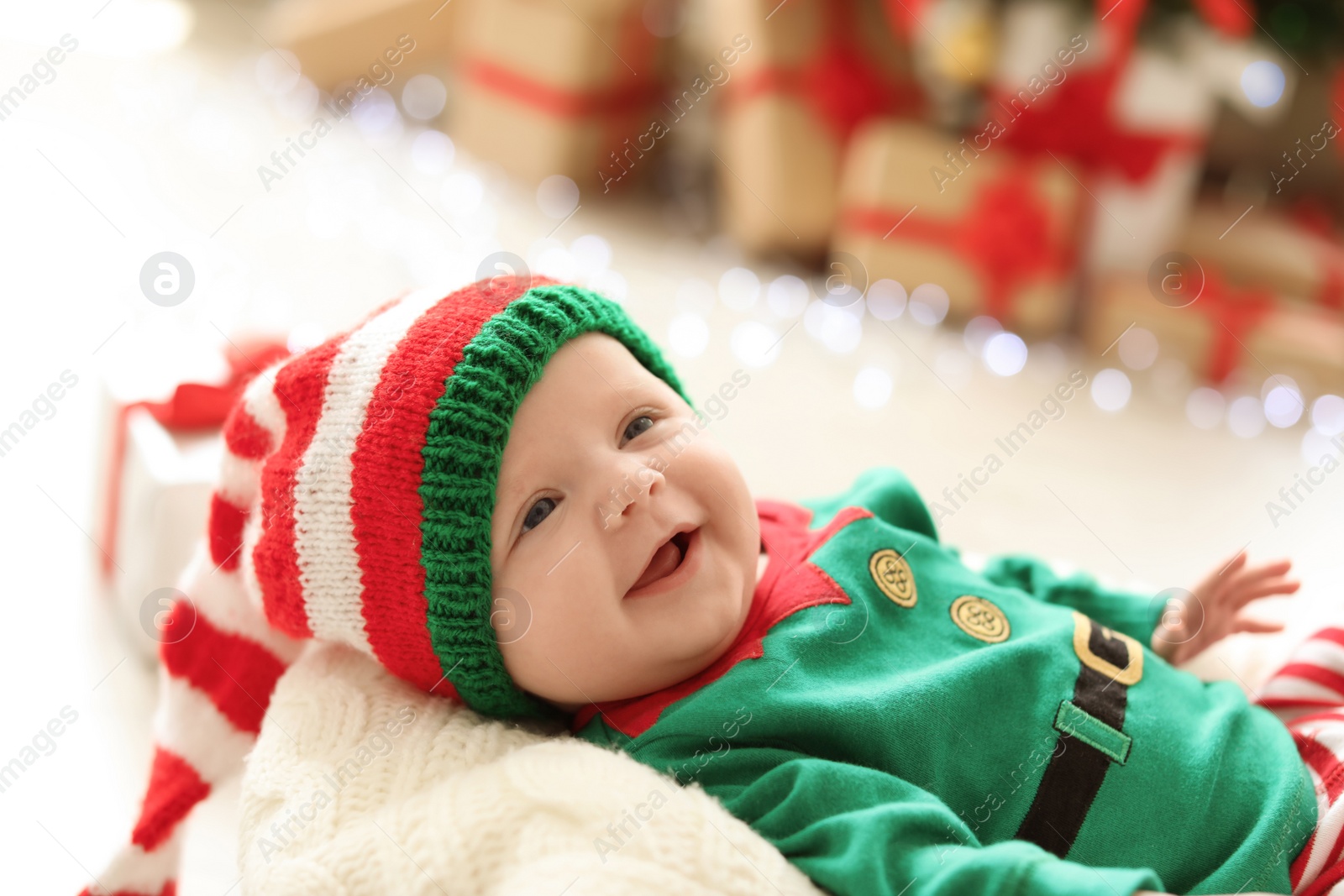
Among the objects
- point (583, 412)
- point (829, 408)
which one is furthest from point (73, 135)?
point (583, 412)

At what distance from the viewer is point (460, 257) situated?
2.04 m

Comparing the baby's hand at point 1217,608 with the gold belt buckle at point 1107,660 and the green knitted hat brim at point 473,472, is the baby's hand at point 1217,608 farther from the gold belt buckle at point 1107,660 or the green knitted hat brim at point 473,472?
the green knitted hat brim at point 473,472

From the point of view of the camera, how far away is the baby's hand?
1022mm

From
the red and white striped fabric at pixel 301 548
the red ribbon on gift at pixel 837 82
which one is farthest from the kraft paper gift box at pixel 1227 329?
the red and white striped fabric at pixel 301 548

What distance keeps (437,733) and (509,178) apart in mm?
1720

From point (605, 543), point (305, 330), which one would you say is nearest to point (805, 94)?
point (305, 330)

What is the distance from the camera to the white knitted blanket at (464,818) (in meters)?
0.74

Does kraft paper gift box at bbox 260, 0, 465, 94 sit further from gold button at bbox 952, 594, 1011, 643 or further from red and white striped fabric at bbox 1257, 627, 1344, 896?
red and white striped fabric at bbox 1257, 627, 1344, 896

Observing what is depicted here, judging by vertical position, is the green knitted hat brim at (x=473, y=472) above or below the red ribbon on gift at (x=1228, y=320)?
below

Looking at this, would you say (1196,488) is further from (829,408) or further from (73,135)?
(73,135)

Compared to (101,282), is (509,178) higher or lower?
higher

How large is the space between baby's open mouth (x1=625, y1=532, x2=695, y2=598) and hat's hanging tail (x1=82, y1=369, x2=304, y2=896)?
0.94ft

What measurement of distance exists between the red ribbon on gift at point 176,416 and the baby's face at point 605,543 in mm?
496

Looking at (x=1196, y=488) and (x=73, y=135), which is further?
(x=73, y=135)
